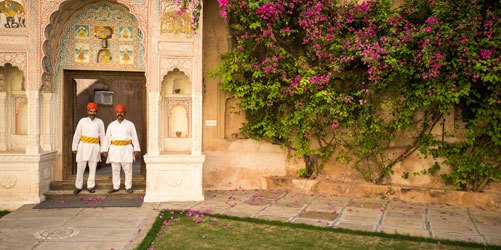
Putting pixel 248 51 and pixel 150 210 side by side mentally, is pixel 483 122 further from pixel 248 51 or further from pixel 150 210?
pixel 150 210

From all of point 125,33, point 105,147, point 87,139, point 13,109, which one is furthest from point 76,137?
point 125,33

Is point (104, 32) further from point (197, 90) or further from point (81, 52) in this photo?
point (197, 90)

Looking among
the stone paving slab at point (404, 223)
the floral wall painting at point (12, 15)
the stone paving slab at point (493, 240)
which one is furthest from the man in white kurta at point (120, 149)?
the stone paving slab at point (493, 240)

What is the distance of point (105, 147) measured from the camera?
6.95 meters

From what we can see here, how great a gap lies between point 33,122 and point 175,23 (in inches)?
110

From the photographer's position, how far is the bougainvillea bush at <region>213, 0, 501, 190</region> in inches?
228

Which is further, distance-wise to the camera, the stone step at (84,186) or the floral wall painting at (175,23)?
the stone step at (84,186)

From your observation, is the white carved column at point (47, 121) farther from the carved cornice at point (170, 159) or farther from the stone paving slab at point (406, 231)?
the stone paving slab at point (406, 231)

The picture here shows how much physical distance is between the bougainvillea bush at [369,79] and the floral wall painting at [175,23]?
642mm

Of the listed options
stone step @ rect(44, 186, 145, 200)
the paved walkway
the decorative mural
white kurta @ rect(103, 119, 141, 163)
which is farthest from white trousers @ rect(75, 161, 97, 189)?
the decorative mural

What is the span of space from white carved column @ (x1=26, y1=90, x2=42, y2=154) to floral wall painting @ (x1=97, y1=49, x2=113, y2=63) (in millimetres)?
1251

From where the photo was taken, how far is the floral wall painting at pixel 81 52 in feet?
23.4

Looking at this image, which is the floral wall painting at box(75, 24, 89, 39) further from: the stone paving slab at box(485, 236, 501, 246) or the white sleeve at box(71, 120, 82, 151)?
the stone paving slab at box(485, 236, 501, 246)

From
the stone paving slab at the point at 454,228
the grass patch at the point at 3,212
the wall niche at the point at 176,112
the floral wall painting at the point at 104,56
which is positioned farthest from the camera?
the floral wall painting at the point at 104,56
